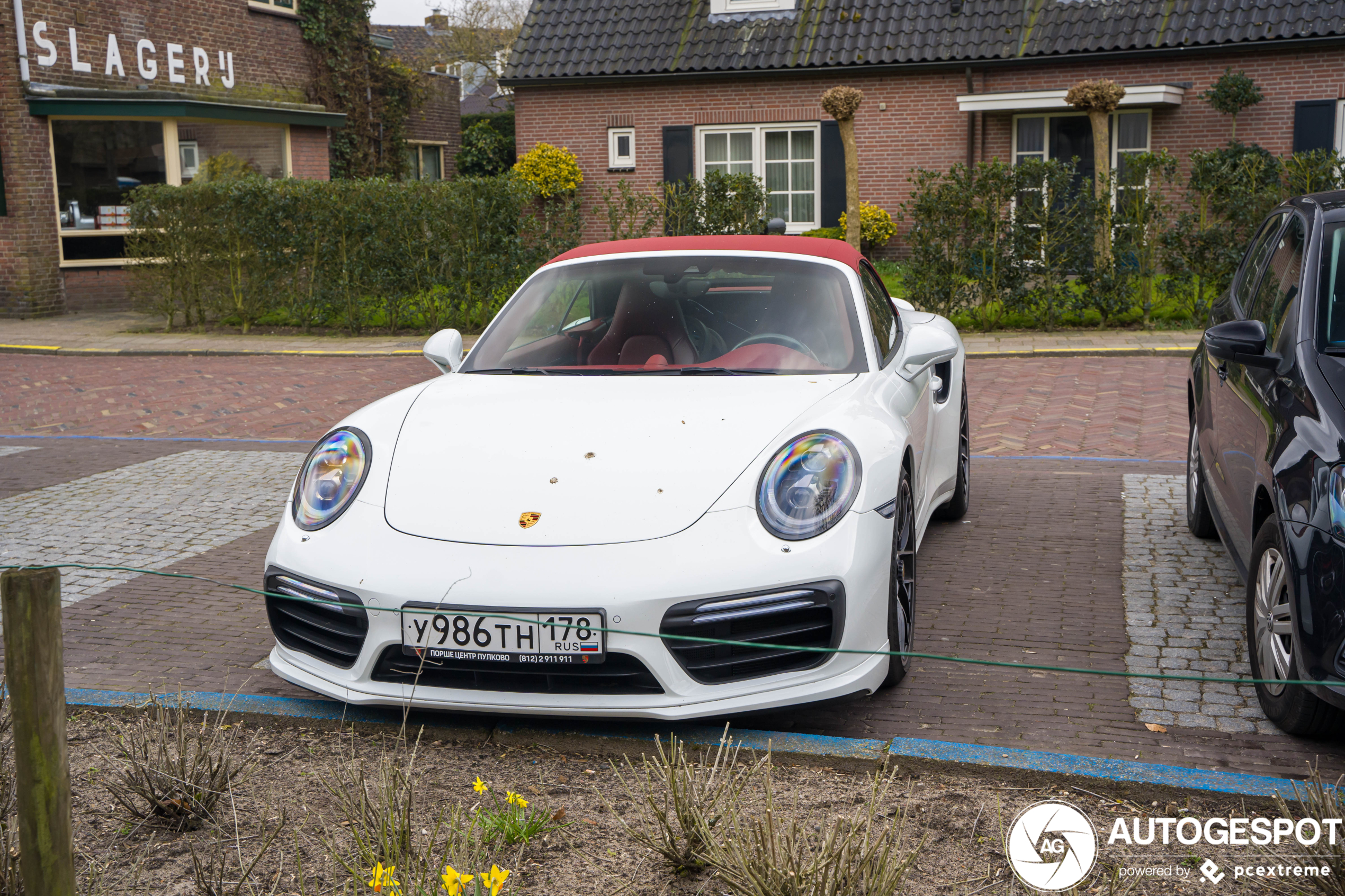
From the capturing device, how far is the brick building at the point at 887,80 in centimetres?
1894

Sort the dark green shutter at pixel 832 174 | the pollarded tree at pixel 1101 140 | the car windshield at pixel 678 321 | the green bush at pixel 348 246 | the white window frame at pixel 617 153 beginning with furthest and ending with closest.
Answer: the white window frame at pixel 617 153 < the dark green shutter at pixel 832 174 < the green bush at pixel 348 246 < the pollarded tree at pixel 1101 140 < the car windshield at pixel 678 321

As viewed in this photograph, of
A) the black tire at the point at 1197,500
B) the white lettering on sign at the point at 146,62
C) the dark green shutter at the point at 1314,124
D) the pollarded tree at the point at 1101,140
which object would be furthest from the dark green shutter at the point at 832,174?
the black tire at the point at 1197,500

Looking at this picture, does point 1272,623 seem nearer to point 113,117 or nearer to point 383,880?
point 383,880

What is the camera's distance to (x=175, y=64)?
19906 millimetres

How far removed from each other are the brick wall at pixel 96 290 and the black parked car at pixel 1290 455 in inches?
683

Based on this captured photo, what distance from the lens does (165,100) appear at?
18.9m

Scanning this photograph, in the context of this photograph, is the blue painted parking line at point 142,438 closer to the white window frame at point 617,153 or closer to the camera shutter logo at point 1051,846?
the camera shutter logo at point 1051,846

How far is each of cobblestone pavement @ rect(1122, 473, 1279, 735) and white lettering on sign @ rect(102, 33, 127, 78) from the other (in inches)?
696

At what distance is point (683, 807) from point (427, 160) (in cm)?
3096

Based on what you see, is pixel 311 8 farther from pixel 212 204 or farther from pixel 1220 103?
pixel 1220 103

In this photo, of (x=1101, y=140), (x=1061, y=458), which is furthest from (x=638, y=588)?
(x=1101, y=140)

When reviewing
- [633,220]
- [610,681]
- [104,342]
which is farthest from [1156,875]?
[104,342]

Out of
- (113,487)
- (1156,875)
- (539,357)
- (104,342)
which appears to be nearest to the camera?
(1156,875)

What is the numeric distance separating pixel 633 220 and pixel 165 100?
8.31m
